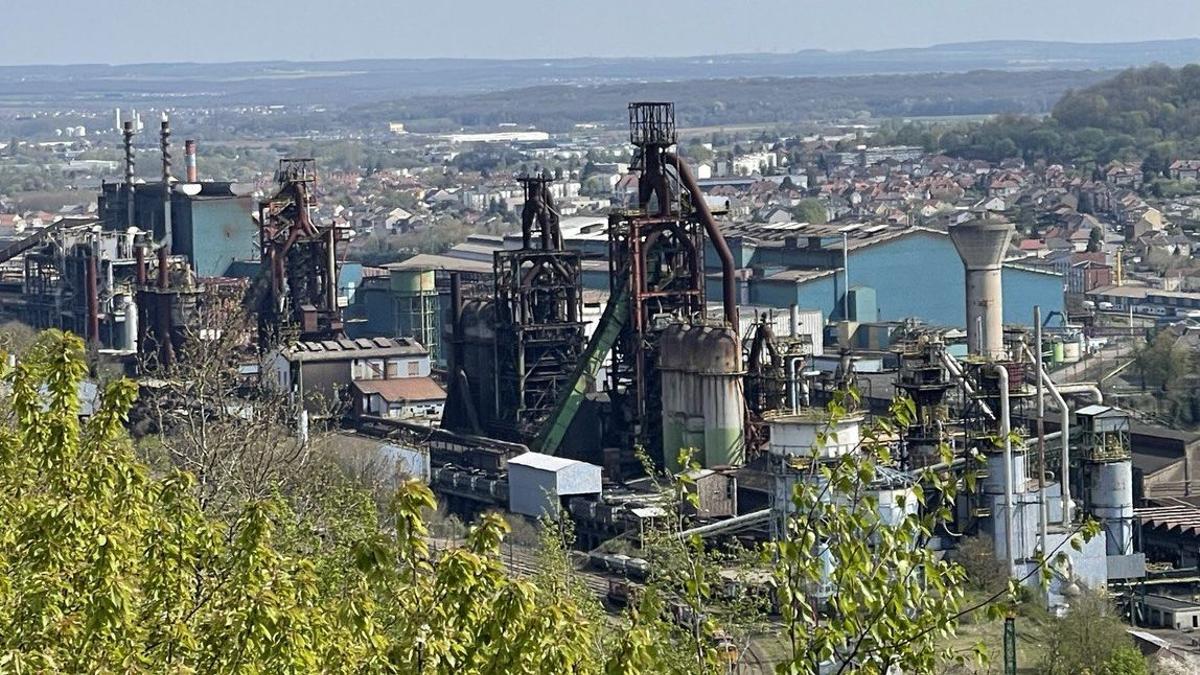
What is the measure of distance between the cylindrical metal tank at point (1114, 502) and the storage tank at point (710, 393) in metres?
5.63

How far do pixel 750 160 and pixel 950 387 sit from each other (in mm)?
102449

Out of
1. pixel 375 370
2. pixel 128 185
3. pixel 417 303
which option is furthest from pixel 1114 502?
pixel 128 185

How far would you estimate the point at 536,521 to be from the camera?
115 feet

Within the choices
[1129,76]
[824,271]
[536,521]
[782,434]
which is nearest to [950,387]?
[782,434]

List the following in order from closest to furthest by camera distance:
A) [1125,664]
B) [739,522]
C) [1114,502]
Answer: [1125,664]
[1114,502]
[739,522]

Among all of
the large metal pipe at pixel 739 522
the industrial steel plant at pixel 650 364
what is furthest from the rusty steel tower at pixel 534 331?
the large metal pipe at pixel 739 522

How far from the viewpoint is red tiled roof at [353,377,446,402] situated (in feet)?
147

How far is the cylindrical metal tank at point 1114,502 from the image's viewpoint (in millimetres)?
31109

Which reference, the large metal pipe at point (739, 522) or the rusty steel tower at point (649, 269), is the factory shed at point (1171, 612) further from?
the rusty steel tower at point (649, 269)

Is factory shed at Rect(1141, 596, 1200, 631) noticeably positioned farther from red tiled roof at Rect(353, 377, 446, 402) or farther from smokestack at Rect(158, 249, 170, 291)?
smokestack at Rect(158, 249, 170, 291)

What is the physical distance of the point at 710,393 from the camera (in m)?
35.5

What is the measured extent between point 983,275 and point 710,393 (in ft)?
17.4

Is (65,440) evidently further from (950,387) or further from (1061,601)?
(950,387)

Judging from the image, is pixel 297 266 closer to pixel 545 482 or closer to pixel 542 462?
pixel 542 462
